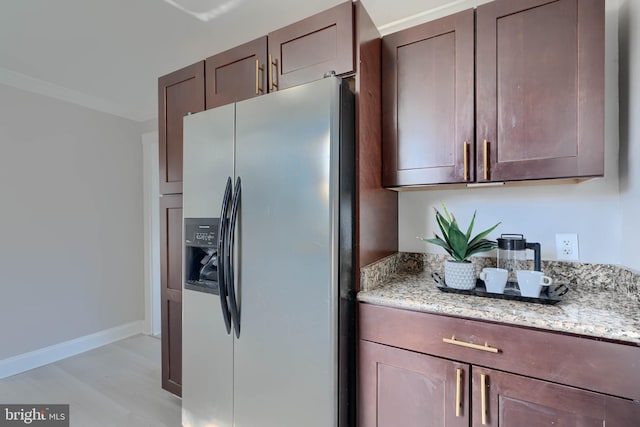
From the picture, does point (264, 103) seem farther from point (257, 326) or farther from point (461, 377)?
point (461, 377)

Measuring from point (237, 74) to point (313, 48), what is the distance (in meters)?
0.50

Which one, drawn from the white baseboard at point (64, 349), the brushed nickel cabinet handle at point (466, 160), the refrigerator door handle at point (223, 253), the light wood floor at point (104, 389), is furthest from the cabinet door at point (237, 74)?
the white baseboard at point (64, 349)

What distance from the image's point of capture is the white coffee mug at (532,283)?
113cm

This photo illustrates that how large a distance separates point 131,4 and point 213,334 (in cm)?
180

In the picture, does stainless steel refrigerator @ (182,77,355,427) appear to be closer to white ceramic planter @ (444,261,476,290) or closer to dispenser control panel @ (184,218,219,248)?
dispenser control panel @ (184,218,219,248)

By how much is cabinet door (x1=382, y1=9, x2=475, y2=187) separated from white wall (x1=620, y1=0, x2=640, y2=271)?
595mm

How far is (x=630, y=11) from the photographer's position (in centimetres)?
121

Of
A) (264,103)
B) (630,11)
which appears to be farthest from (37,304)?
(630,11)

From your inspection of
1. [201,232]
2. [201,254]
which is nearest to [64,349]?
[201,254]

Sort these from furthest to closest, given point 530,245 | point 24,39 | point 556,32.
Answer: point 24,39
point 530,245
point 556,32

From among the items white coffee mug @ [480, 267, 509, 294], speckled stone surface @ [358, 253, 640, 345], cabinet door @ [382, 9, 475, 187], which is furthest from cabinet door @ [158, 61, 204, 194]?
white coffee mug @ [480, 267, 509, 294]

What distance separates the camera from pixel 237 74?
162 cm

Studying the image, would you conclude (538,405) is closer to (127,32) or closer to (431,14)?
(431,14)

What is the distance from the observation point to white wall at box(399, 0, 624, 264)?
1.30 m
